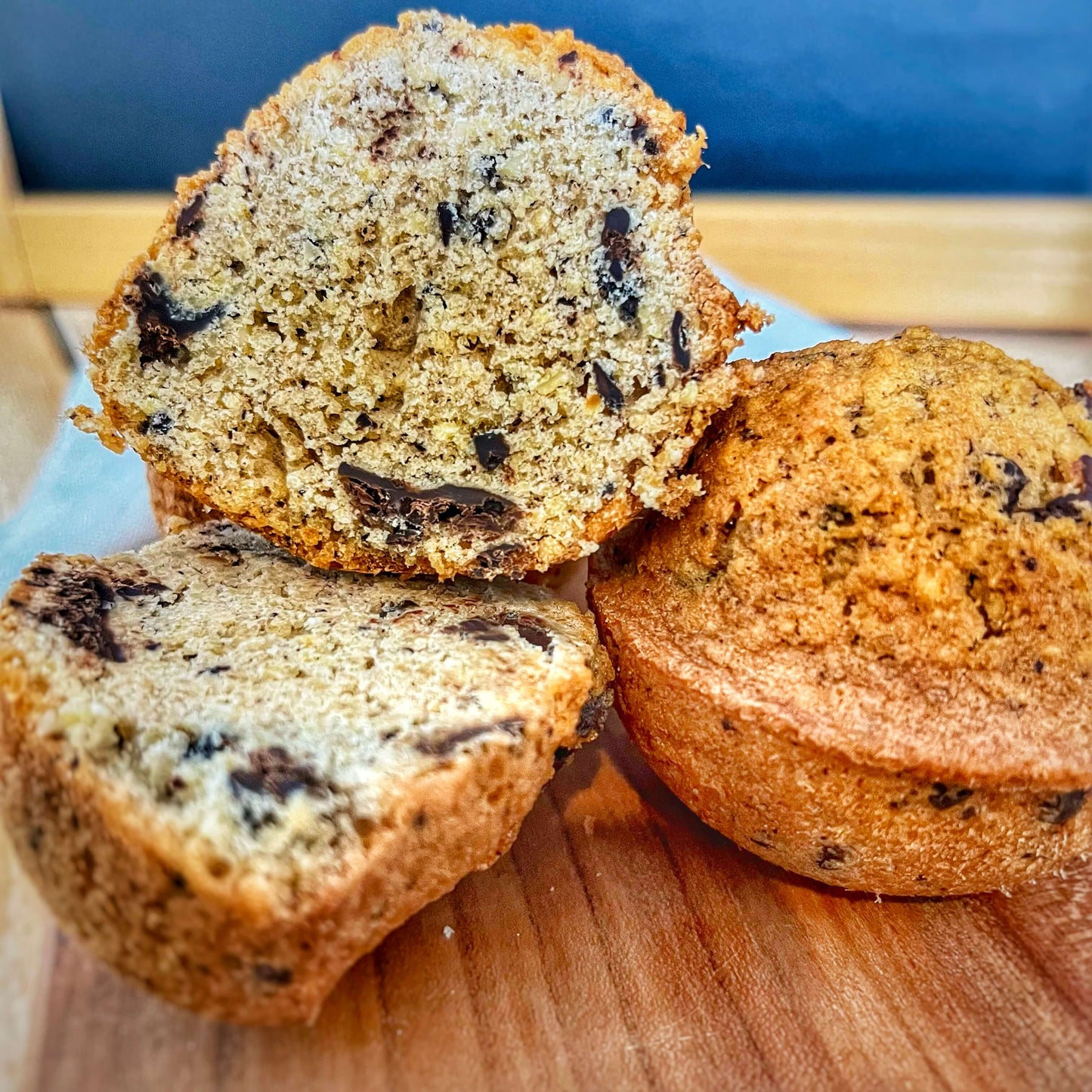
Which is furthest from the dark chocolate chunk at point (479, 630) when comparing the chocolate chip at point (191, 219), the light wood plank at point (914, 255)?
the light wood plank at point (914, 255)

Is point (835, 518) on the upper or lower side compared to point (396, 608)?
upper

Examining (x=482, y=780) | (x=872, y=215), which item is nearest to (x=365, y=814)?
(x=482, y=780)

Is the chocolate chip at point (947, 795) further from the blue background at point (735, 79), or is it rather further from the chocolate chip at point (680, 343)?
the blue background at point (735, 79)

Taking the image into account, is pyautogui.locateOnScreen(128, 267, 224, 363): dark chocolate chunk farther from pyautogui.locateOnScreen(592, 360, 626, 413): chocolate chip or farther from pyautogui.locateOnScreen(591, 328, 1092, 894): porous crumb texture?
pyautogui.locateOnScreen(591, 328, 1092, 894): porous crumb texture

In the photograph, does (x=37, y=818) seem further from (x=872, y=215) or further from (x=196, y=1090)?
(x=872, y=215)

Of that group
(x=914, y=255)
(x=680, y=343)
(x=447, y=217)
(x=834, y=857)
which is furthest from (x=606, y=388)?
(x=914, y=255)

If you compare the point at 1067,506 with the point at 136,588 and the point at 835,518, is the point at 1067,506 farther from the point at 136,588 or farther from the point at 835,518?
the point at 136,588
